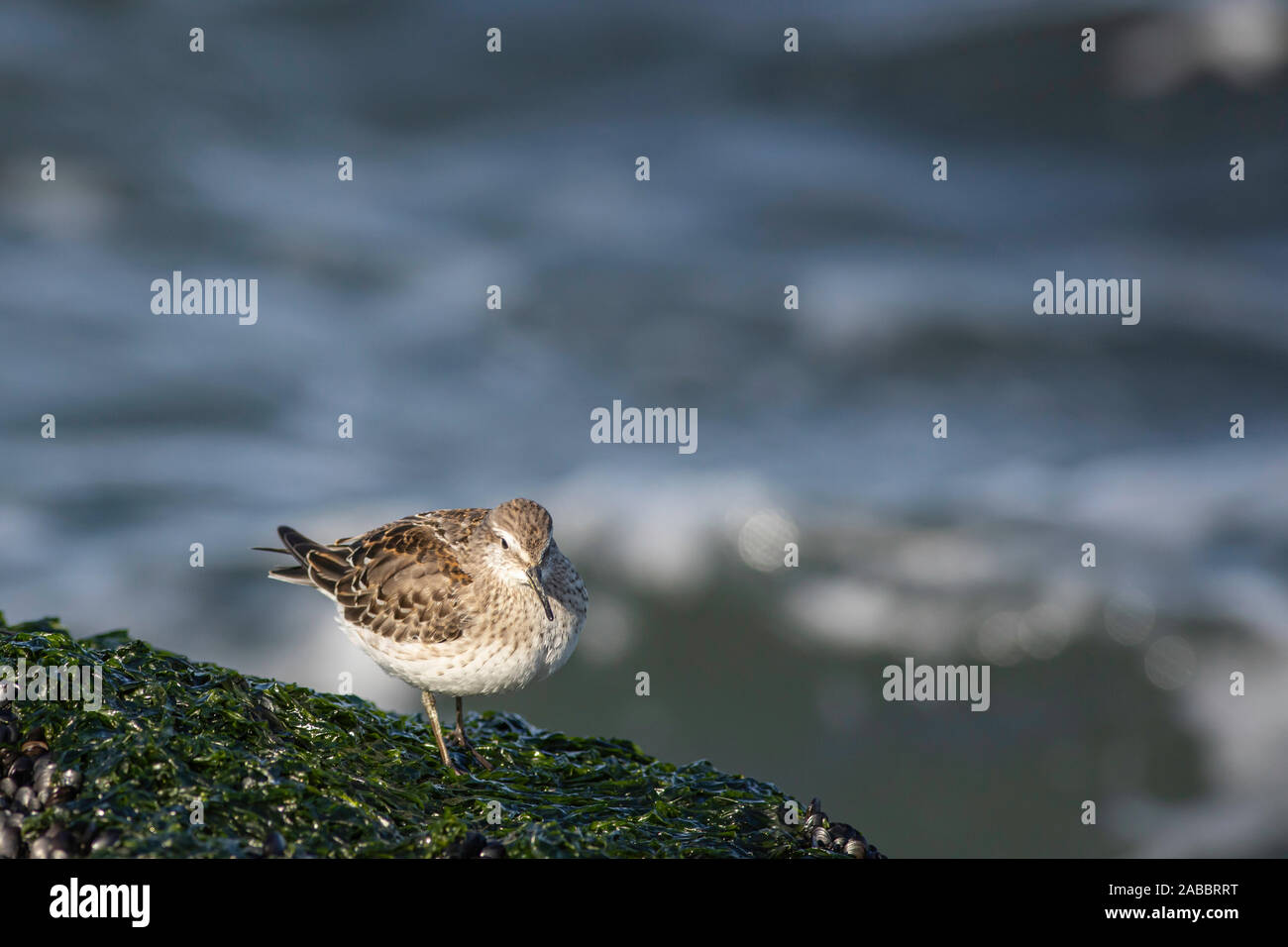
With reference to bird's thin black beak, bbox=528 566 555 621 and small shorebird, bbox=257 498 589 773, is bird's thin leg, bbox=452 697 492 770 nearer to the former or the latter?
small shorebird, bbox=257 498 589 773

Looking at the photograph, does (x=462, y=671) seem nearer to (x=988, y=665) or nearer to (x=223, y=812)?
(x=223, y=812)

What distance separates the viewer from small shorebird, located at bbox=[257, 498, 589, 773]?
20.2ft

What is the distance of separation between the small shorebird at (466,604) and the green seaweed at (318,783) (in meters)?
0.44

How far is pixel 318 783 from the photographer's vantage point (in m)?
4.93

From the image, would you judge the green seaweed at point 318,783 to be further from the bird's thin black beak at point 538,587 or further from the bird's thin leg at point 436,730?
the bird's thin black beak at point 538,587

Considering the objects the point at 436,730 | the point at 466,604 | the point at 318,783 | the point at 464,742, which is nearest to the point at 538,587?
the point at 466,604

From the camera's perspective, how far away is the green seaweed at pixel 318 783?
4562 mm

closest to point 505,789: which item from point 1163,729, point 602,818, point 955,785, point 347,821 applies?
point 602,818

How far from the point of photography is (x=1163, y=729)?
12.3 meters

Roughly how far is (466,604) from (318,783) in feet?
5.24

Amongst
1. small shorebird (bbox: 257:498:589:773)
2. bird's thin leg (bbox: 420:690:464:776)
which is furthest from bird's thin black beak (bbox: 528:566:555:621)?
bird's thin leg (bbox: 420:690:464:776)

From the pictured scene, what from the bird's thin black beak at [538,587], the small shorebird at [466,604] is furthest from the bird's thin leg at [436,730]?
the bird's thin black beak at [538,587]

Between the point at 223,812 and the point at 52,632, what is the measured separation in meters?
2.22

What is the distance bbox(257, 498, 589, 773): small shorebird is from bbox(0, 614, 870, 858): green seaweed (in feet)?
1.45
